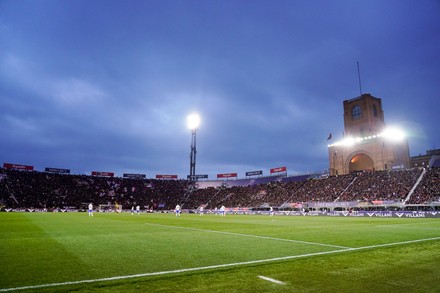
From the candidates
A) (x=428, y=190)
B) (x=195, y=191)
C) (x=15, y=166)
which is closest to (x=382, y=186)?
(x=428, y=190)

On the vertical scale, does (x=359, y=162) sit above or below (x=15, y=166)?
above

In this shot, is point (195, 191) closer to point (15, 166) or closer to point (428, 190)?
point (15, 166)

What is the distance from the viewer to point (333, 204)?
5222 cm

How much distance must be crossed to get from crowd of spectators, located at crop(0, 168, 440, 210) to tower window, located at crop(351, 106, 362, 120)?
19043 millimetres

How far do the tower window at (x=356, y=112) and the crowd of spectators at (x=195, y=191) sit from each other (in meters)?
19.0

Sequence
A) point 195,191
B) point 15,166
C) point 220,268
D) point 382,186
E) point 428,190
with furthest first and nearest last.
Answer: point 195,191
point 15,166
point 382,186
point 428,190
point 220,268

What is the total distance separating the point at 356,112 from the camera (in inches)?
2884

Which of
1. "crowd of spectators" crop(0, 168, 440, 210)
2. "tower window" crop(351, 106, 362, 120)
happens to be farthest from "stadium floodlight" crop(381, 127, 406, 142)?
"crowd of spectators" crop(0, 168, 440, 210)

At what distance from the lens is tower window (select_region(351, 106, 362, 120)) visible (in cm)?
7252

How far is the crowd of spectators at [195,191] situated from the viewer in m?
49.5

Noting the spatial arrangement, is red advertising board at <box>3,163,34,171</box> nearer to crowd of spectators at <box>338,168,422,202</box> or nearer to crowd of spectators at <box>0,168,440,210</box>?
crowd of spectators at <box>0,168,440,210</box>

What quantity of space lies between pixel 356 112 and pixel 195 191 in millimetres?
53559

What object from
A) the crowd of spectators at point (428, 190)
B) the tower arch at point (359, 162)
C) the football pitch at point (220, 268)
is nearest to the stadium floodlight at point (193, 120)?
the tower arch at point (359, 162)

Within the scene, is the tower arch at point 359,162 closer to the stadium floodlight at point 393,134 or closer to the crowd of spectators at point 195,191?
the stadium floodlight at point 393,134
